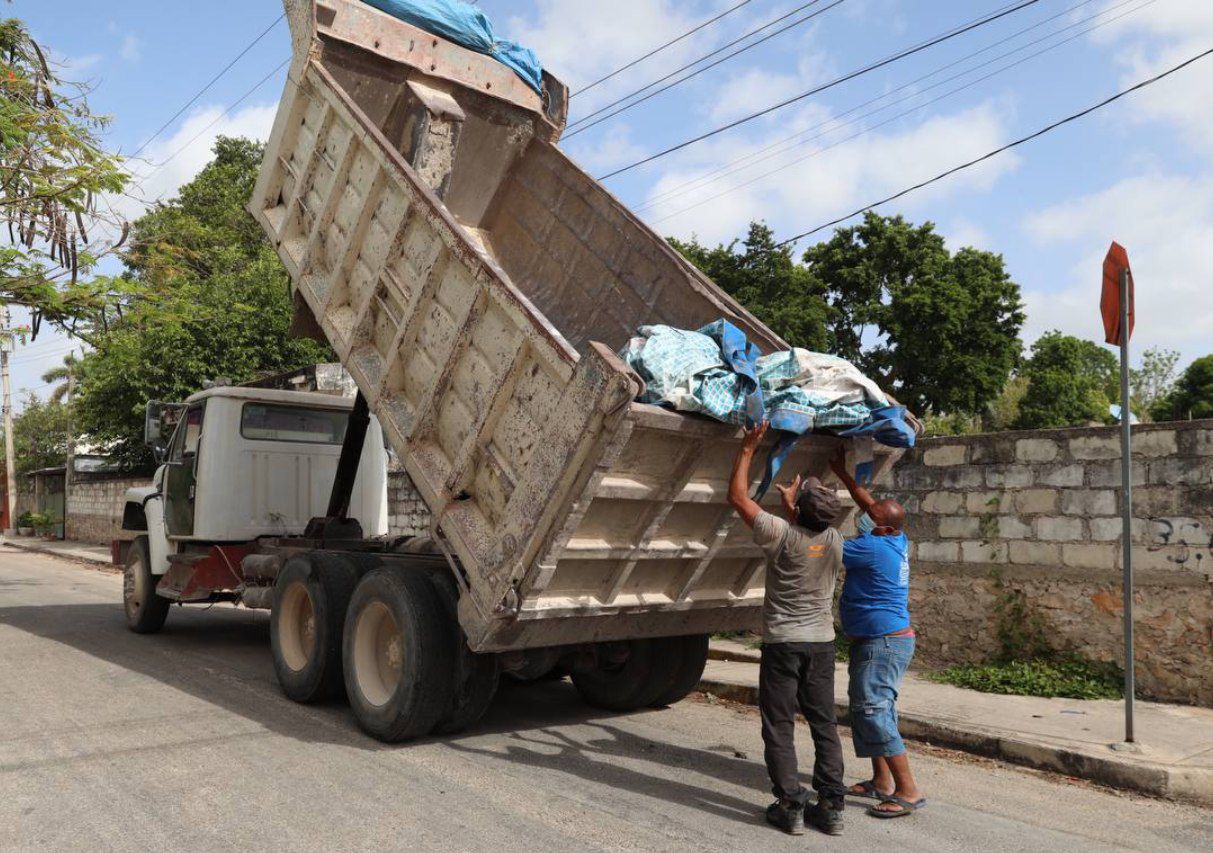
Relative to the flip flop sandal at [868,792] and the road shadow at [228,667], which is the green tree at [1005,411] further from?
the flip flop sandal at [868,792]

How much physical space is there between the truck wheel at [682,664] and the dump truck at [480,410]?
2cm

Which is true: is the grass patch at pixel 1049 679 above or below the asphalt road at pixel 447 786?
above

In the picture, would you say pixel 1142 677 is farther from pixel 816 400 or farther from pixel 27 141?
pixel 27 141

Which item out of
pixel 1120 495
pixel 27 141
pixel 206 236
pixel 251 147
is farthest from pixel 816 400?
pixel 251 147

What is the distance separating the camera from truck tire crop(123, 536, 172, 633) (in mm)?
9312

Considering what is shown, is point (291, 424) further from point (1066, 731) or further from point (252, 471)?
point (1066, 731)

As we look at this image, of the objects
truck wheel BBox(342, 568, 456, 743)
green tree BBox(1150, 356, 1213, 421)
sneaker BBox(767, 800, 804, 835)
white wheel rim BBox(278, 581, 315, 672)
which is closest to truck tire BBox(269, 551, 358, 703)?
white wheel rim BBox(278, 581, 315, 672)

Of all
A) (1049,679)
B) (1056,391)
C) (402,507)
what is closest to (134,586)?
(402,507)

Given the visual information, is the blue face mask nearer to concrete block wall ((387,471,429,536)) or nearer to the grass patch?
the grass patch

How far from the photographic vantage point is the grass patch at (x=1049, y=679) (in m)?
6.91

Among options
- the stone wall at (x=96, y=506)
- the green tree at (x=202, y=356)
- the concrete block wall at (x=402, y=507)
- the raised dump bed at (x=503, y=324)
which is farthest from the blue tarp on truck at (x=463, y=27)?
the stone wall at (x=96, y=506)

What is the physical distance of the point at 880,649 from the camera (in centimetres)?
467

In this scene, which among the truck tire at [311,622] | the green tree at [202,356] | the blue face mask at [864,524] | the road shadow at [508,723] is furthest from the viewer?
the green tree at [202,356]

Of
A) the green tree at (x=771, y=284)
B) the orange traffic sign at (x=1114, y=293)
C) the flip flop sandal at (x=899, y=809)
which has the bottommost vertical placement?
the flip flop sandal at (x=899, y=809)
